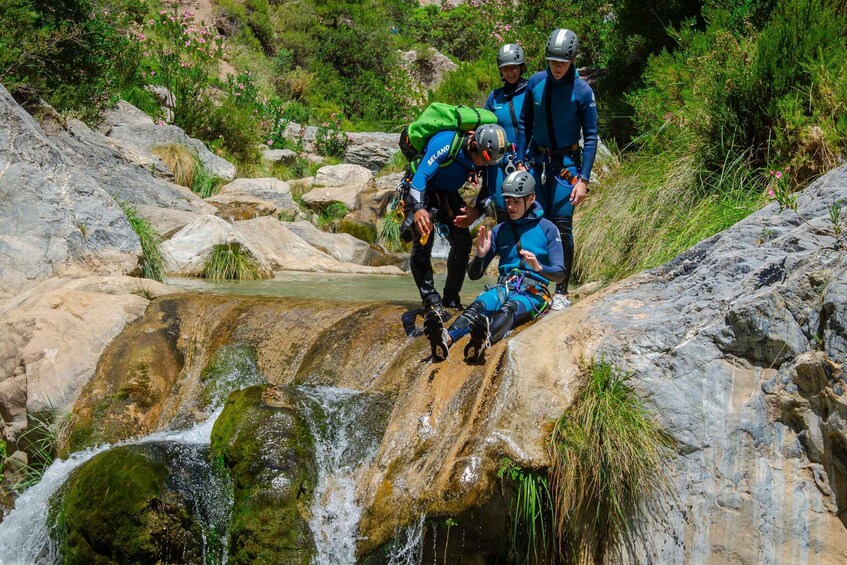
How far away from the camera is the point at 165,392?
6.31 m

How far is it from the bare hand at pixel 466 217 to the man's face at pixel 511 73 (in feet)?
3.30

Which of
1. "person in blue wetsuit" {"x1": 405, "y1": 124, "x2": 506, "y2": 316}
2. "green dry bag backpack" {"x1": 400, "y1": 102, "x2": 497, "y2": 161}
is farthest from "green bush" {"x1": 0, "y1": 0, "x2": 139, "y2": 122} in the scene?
"person in blue wetsuit" {"x1": 405, "y1": 124, "x2": 506, "y2": 316}

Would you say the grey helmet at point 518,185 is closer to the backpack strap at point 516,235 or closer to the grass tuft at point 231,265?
the backpack strap at point 516,235

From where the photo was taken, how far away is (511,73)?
584cm

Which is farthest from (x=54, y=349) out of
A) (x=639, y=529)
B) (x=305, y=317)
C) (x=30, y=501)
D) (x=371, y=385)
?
(x=639, y=529)

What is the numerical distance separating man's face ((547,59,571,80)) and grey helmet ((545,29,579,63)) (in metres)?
0.03

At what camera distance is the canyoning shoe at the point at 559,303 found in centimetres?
538

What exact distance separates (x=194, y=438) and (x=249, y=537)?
1.30m

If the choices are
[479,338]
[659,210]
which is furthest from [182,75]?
[479,338]

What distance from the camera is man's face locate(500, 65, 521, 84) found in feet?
19.1

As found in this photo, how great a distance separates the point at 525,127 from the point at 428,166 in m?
0.87

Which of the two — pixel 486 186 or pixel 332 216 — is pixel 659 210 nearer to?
pixel 486 186

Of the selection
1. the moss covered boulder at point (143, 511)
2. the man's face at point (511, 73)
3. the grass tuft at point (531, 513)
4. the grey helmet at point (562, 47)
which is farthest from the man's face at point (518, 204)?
the moss covered boulder at point (143, 511)

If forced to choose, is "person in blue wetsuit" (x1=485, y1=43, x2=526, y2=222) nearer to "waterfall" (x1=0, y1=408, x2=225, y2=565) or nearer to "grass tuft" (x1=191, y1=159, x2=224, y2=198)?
"waterfall" (x1=0, y1=408, x2=225, y2=565)
